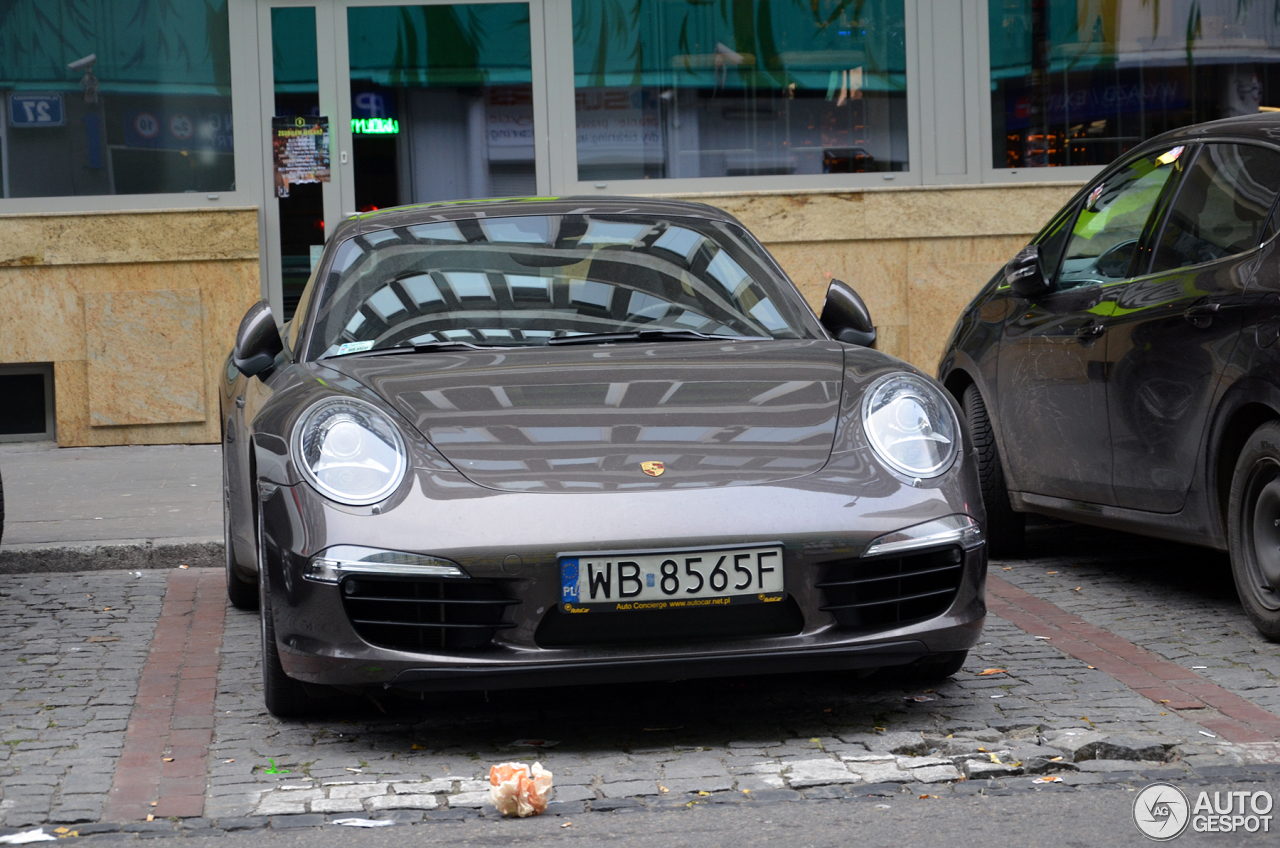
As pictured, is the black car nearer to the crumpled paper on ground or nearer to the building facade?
the crumpled paper on ground

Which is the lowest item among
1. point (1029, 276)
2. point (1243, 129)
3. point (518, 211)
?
point (1029, 276)

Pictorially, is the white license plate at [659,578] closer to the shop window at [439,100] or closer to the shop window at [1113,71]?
the shop window at [439,100]

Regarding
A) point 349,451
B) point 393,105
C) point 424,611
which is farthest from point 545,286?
point 393,105

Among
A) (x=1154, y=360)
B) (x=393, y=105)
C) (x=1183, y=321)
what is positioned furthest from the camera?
(x=393, y=105)

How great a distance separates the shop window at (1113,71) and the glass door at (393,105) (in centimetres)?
323

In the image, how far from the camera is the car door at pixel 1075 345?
5.52 meters

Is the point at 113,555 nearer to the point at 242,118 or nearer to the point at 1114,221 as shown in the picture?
the point at 1114,221

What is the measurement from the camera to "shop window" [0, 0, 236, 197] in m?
10.7

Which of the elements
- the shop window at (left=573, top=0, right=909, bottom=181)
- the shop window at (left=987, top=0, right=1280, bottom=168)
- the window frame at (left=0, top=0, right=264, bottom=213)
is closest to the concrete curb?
the window frame at (left=0, top=0, right=264, bottom=213)

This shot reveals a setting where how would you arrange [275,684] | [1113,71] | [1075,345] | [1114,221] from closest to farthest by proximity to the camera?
[275,684]
[1075,345]
[1114,221]
[1113,71]

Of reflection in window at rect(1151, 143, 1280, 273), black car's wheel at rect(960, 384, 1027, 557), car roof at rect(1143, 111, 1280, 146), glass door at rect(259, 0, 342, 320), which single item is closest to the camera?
reflection in window at rect(1151, 143, 1280, 273)

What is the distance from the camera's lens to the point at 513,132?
435 inches

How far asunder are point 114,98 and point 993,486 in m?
6.96

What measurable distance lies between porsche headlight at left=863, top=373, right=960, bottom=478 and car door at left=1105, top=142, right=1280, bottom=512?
1.13 metres
